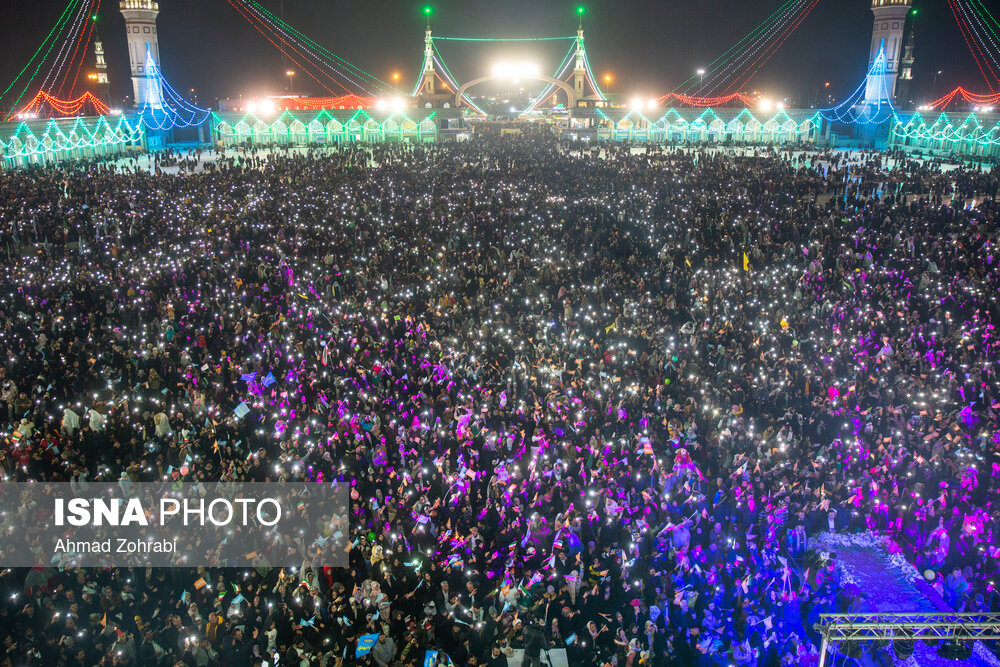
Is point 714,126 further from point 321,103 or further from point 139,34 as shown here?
point 139,34

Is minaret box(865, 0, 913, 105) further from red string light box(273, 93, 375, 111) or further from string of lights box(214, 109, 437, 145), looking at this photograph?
red string light box(273, 93, 375, 111)

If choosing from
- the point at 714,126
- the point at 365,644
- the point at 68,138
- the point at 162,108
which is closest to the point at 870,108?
the point at 714,126

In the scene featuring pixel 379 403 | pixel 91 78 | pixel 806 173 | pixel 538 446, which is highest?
pixel 91 78

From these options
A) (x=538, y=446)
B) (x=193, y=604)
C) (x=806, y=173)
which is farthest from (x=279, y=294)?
(x=806, y=173)

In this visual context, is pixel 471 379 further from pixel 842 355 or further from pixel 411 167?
→ pixel 411 167

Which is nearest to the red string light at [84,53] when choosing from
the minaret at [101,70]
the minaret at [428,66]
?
the minaret at [101,70]
